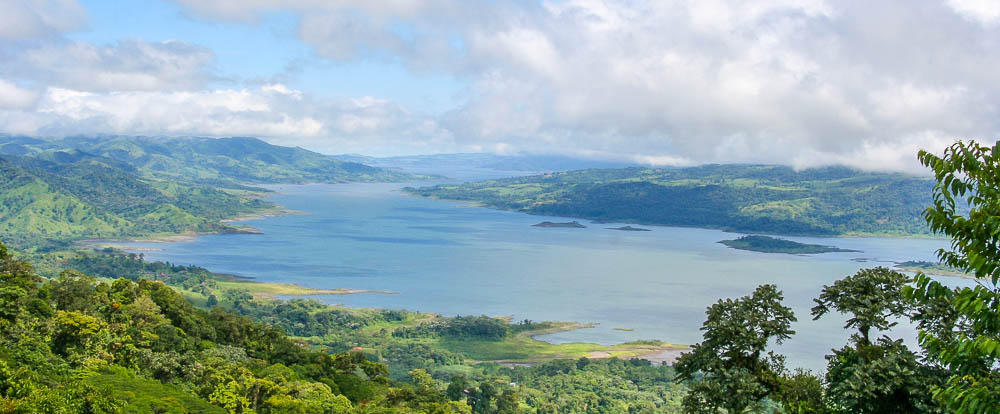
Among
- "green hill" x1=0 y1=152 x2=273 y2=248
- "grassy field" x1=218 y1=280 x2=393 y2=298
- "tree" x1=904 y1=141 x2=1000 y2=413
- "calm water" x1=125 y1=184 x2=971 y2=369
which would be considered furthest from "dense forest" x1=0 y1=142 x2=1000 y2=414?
"green hill" x1=0 y1=152 x2=273 y2=248

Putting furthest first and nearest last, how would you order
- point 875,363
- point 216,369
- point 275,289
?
point 275,289
point 216,369
point 875,363

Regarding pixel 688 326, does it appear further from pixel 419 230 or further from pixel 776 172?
pixel 776 172

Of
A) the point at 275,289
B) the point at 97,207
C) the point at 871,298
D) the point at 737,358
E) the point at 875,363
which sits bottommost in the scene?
the point at 275,289

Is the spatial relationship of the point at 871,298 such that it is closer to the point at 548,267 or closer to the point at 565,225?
the point at 548,267

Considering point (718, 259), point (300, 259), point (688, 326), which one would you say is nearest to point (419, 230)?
point (300, 259)

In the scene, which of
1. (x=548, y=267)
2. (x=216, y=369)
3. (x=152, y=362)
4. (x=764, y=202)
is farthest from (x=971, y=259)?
(x=764, y=202)

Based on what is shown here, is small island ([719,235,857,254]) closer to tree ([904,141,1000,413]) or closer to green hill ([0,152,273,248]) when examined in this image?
green hill ([0,152,273,248])
